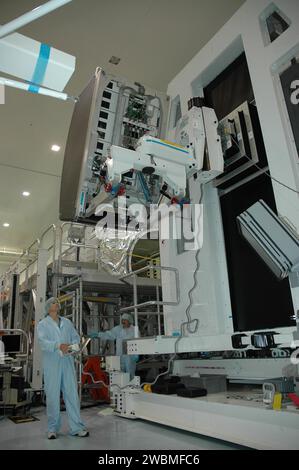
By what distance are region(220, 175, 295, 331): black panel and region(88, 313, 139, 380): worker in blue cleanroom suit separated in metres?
3.17

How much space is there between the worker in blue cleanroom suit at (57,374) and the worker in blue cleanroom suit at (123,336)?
2193mm

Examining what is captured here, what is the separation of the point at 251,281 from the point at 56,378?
2.24m

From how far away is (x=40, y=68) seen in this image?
234 cm

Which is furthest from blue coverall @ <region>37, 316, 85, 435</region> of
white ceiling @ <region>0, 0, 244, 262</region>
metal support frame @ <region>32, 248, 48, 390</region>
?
white ceiling @ <region>0, 0, 244, 262</region>

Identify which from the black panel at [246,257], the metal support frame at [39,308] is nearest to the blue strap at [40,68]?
the black panel at [246,257]

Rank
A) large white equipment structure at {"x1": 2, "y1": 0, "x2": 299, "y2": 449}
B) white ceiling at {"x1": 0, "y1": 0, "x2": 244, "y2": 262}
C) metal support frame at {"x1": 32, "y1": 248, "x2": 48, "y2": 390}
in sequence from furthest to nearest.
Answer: metal support frame at {"x1": 32, "y1": 248, "x2": 48, "y2": 390} < white ceiling at {"x1": 0, "y1": 0, "x2": 244, "y2": 262} < large white equipment structure at {"x1": 2, "y1": 0, "x2": 299, "y2": 449}

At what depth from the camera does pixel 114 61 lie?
5.39 meters

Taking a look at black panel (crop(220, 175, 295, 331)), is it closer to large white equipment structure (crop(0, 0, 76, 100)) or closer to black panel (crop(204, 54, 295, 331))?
black panel (crop(204, 54, 295, 331))

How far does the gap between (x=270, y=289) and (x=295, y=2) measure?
7.24 ft

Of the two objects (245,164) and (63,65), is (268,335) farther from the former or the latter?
(63,65)

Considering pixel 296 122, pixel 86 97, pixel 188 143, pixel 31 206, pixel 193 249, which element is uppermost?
pixel 31 206

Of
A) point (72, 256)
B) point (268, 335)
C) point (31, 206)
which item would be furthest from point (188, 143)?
point (31, 206)

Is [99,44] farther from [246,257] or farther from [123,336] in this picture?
[123,336]

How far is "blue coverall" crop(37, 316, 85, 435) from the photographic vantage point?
11.5ft
